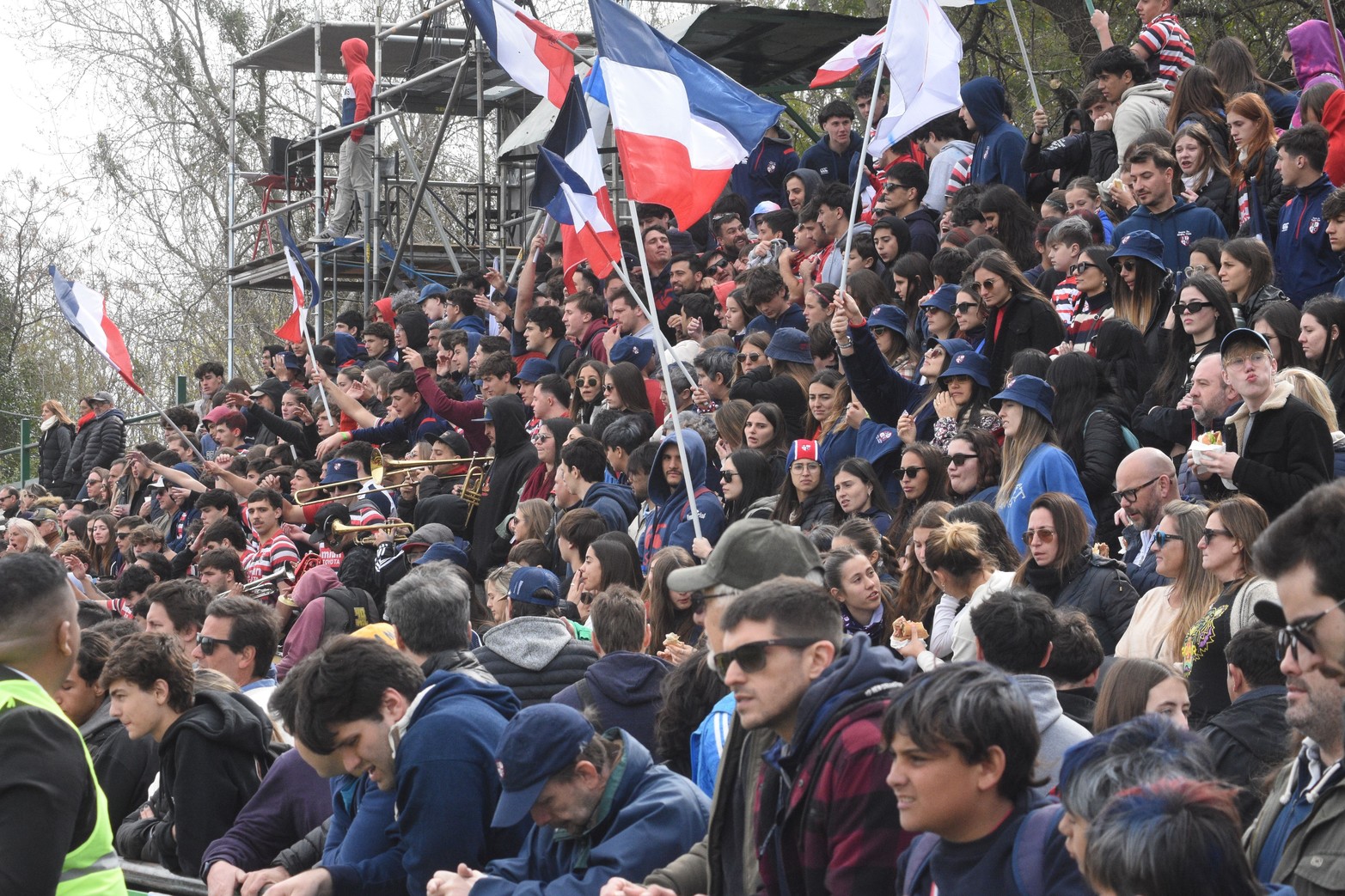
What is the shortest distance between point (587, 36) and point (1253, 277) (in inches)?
524

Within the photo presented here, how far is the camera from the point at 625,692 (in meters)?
5.62

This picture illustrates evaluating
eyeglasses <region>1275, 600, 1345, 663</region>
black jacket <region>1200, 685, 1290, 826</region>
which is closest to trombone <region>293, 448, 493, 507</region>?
black jacket <region>1200, 685, 1290, 826</region>

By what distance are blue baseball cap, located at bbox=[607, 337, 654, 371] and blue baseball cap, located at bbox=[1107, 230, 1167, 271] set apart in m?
4.53

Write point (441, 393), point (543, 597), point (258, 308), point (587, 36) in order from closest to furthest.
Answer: point (543, 597) < point (441, 393) < point (587, 36) < point (258, 308)

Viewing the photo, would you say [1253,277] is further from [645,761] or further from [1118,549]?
[645,761]

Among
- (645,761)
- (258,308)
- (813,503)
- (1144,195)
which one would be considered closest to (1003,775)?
(645,761)

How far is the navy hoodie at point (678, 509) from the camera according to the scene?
899 centimetres

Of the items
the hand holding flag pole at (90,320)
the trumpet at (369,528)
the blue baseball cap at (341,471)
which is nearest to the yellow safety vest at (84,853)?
the trumpet at (369,528)

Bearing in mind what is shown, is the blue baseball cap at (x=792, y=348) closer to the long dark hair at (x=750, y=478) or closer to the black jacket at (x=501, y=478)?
the long dark hair at (x=750, y=478)

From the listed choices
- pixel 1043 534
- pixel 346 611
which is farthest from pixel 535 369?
pixel 1043 534

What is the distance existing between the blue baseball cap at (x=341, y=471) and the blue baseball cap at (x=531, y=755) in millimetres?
9085

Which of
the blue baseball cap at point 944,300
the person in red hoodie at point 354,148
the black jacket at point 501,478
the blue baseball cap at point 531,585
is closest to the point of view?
the blue baseball cap at point 531,585

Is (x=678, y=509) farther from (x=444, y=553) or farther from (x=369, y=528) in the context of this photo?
(x=369, y=528)

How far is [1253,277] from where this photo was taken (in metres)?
8.13
